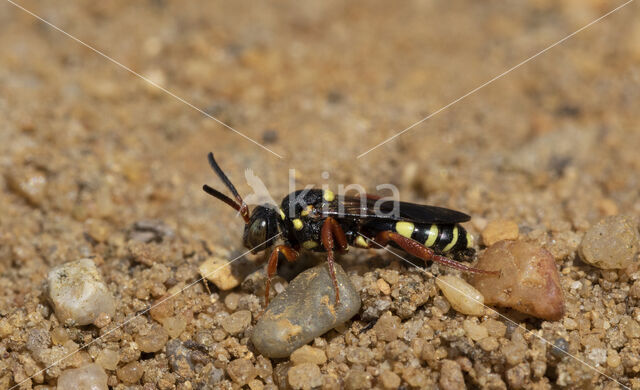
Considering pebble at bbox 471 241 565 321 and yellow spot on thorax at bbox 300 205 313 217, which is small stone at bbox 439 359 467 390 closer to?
pebble at bbox 471 241 565 321

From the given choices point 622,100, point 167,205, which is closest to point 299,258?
point 167,205

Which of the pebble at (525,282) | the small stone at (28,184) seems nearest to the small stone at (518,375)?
the pebble at (525,282)

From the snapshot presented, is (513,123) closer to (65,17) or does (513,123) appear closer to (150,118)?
(150,118)

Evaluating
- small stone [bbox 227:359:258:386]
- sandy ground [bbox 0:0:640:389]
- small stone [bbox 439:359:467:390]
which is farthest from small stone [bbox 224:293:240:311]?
small stone [bbox 439:359:467:390]

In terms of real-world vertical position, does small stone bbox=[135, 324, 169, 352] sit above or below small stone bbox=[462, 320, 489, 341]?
below

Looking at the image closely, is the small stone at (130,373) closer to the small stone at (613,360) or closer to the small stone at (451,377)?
the small stone at (451,377)

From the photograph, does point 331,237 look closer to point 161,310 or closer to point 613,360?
point 161,310
